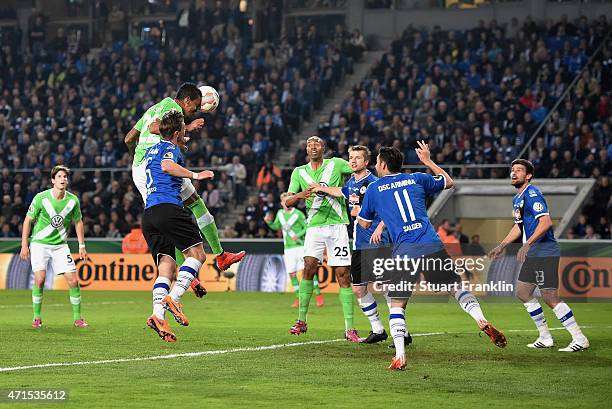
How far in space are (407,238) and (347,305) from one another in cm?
329

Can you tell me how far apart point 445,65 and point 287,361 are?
22.9 metres

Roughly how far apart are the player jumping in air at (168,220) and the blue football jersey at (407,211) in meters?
2.10

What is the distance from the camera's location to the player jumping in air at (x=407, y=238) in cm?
1042

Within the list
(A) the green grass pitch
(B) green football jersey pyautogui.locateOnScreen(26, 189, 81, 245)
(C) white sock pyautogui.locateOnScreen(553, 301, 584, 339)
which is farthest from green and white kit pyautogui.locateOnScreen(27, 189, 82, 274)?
(C) white sock pyautogui.locateOnScreen(553, 301, 584, 339)

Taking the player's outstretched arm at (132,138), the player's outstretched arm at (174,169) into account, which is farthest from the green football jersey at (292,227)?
the player's outstretched arm at (174,169)

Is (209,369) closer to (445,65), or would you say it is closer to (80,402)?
(80,402)

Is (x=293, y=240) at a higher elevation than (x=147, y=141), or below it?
below

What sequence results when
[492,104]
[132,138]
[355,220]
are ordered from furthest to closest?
1. [492,104]
2. [355,220]
3. [132,138]

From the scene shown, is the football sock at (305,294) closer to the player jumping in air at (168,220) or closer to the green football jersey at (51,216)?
the player jumping in air at (168,220)

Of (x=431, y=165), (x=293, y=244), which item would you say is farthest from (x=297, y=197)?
(x=293, y=244)

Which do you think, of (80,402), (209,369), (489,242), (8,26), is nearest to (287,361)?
(209,369)

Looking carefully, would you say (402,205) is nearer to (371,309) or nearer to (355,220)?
(355,220)

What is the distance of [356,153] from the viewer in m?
13.1

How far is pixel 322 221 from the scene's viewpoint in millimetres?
14117
